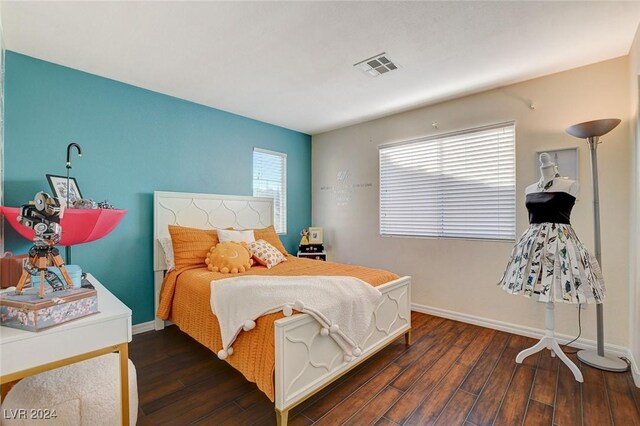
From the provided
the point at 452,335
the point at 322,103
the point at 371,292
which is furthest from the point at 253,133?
the point at 452,335

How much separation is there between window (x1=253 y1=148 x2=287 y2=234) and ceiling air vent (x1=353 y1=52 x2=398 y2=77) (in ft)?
6.44

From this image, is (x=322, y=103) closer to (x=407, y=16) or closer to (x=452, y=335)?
(x=407, y=16)

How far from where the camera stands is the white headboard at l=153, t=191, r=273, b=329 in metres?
2.96

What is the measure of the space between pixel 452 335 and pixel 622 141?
2.20 m

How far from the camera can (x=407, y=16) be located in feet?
6.21

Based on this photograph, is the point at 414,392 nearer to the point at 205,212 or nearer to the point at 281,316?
the point at 281,316

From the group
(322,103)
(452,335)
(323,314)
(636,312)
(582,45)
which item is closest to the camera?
(323,314)

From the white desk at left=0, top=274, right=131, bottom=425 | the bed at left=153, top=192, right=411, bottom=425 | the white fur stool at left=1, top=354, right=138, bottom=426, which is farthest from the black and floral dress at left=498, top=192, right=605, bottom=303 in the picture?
the white fur stool at left=1, top=354, right=138, bottom=426

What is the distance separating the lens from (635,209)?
209 centimetres

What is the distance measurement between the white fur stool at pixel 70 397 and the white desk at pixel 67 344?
0.83ft

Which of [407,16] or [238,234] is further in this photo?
[238,234]

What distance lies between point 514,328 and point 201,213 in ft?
11.5

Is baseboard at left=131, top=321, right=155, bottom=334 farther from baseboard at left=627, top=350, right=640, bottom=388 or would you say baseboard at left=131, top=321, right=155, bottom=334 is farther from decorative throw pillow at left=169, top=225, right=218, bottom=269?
baseboard at left=627, top=350, right=640, bottom=388

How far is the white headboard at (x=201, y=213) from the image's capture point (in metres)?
2.96
